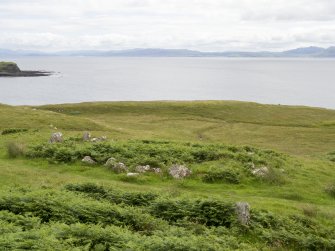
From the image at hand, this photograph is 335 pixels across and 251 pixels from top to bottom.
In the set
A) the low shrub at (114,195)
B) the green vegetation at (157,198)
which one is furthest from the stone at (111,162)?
the low shrub at (114,195)

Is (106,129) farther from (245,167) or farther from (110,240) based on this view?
(110,240)

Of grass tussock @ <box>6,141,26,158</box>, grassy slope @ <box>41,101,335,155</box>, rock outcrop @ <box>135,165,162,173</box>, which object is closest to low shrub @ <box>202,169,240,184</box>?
rock outcrop @ <box>135,165,162,173</box>

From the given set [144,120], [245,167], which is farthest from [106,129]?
[245,167]

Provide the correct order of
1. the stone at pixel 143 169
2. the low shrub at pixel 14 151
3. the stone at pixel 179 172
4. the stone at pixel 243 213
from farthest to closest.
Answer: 1. the low shrub at pixel 14 151
2. the stone at pixel 143 169
3. the stone at pixel 179 172
4. the stone at pixel 243 213

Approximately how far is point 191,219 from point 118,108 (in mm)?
88278

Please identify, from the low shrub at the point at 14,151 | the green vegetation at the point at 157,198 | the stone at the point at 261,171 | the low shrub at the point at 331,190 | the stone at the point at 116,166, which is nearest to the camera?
the green vegetation at the point at 157,198

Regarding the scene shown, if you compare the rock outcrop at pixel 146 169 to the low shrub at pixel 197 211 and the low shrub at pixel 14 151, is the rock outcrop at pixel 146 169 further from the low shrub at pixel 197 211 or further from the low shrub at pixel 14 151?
the low shrub at pixel 14 151

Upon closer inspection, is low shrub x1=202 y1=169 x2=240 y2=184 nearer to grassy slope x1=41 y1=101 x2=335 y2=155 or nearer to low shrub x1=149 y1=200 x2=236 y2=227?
low shrub x1=149 y1=200 x2=236 y2=227

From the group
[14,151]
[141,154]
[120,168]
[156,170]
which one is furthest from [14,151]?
[156,170]

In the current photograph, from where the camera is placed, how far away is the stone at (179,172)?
32.2m

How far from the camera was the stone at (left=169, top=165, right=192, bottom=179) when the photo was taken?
3224 cm

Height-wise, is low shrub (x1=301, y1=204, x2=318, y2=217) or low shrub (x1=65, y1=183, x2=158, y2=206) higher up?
low shrub (x1=65, y1=183, x2=158, y2=206)

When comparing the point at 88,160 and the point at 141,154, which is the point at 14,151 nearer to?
the point at 88,160

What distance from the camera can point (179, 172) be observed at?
32.4 meters
